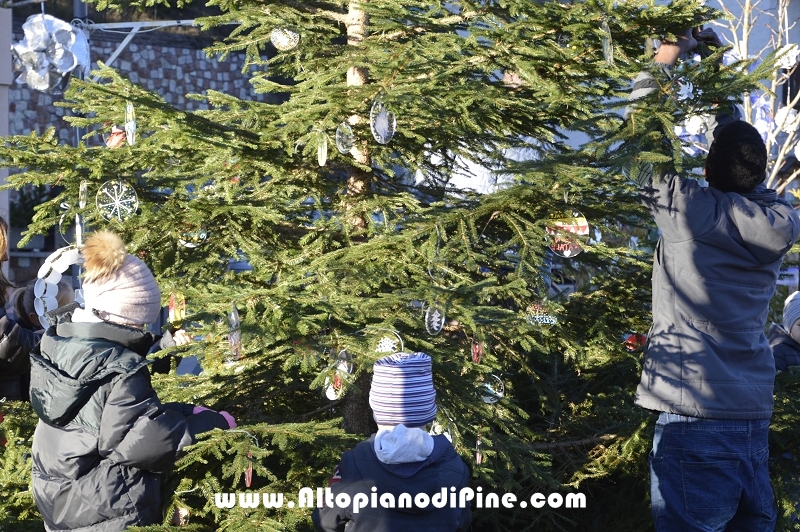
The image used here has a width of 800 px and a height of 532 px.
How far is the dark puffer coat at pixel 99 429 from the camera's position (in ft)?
9.46

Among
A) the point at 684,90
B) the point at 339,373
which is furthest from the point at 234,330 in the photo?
the point at 684,90

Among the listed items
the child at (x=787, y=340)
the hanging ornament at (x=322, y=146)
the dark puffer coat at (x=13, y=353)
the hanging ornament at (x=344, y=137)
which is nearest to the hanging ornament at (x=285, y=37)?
the hanging ornament at (x=344, y=137)

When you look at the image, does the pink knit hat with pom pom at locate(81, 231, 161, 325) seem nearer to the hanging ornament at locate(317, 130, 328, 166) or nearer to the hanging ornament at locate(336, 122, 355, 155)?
the hanging ornament at locate(317, 130, 328, 166)

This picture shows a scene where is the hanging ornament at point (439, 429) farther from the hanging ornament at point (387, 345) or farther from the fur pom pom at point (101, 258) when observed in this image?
the fur pom pom at point (101, 258)

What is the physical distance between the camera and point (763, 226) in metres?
3.14

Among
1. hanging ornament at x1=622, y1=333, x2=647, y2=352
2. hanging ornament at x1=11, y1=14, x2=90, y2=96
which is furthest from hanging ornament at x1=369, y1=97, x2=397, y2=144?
hanging ornament at x1=11, y1=14, x2=90, y2=96

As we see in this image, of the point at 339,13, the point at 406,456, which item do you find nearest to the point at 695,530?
the point at 406,456

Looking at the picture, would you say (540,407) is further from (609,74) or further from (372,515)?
(372,515)

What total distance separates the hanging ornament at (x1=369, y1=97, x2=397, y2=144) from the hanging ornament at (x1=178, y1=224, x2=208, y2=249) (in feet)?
2.98

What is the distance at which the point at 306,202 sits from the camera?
4.46 m

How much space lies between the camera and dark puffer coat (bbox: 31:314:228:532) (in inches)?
114

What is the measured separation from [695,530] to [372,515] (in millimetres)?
1188

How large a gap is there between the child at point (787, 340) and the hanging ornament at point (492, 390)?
5.63ft

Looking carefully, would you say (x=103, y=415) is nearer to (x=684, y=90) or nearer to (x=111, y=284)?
(x=111, y=284)
